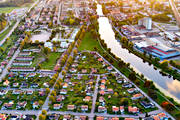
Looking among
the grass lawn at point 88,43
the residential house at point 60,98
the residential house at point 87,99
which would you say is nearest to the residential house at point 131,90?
the residential house at point 87,99

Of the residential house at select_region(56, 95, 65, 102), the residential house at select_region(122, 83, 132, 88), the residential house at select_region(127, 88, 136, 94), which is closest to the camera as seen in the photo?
the residential house at select_region(56, 95, 65, 102)

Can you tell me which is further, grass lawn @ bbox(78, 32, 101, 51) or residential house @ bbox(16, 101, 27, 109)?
grass lawn @ bbox(78, 32, 101, 51)

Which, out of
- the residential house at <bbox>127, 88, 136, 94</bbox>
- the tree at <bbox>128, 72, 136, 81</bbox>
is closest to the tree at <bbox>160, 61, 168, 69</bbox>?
the tree at <bbox>128, 72, 136, 81</bbox>

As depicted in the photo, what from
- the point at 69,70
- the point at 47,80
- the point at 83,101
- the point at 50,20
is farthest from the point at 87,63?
the point at 50,20

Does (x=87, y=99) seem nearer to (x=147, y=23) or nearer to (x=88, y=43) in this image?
(x=88, y=43)

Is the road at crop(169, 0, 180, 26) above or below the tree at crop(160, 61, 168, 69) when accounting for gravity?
above

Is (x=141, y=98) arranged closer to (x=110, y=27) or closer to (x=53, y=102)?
(x=53, y=102)

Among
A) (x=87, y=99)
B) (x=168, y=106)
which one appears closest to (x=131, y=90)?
(x=168, y=106)

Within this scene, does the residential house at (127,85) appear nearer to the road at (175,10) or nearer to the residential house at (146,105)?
the residential house at (146,105)

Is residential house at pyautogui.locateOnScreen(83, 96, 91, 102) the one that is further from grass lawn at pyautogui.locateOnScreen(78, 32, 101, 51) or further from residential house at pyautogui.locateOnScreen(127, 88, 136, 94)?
grass lawn at pyautogui.locateOnScreen(78, 32, 101, 51)
